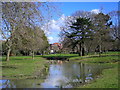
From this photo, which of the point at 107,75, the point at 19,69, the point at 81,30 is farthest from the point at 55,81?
the point at 81,30

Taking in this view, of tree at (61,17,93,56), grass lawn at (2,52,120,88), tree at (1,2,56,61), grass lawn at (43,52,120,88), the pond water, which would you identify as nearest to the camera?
grass lawn at (43,52,120,88)

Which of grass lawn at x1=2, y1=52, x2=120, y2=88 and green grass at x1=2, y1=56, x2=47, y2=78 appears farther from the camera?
green grass at x1=2, y1=56, x2=47, y2=78

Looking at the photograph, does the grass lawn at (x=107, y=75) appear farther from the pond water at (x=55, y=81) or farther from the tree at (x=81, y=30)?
the tree at (x=81, y=30)

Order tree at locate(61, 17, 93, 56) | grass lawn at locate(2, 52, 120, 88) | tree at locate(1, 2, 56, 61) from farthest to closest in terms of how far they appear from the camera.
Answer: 1. tree at locate(61, 17, 93, 56)
2. tree at locate(1, 2, 56, 61)
3. grass lawn at locate(2, 52, 120, 88)

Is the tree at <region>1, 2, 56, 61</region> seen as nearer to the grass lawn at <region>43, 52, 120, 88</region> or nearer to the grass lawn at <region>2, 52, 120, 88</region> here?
the grass lawn at <region>2, 52, 120, 88</region>

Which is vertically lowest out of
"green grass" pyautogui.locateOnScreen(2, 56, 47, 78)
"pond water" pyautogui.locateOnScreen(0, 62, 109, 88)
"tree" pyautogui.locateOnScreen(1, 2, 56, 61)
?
"pond water" pyautogui.locateOnScreen(0, 62, 109, 88)

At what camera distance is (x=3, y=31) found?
14.4 metres

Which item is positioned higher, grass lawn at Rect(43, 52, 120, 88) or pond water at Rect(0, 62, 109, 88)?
grass lawn at Rect(43, 52, 120, 88)

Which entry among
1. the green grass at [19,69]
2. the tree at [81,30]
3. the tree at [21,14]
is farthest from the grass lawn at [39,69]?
the tree at [81,30]

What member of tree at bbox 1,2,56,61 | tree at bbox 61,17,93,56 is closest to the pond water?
tree at bbox 1,2,56,61

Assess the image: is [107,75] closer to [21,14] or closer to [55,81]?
[55,81]

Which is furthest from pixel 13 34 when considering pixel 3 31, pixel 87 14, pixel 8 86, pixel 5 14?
pixel 87 14

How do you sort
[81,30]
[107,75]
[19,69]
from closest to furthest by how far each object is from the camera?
1. [107,75]
2. [19,69]
3. [81,30]

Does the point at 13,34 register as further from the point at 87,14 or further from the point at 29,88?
the point at 87,14
